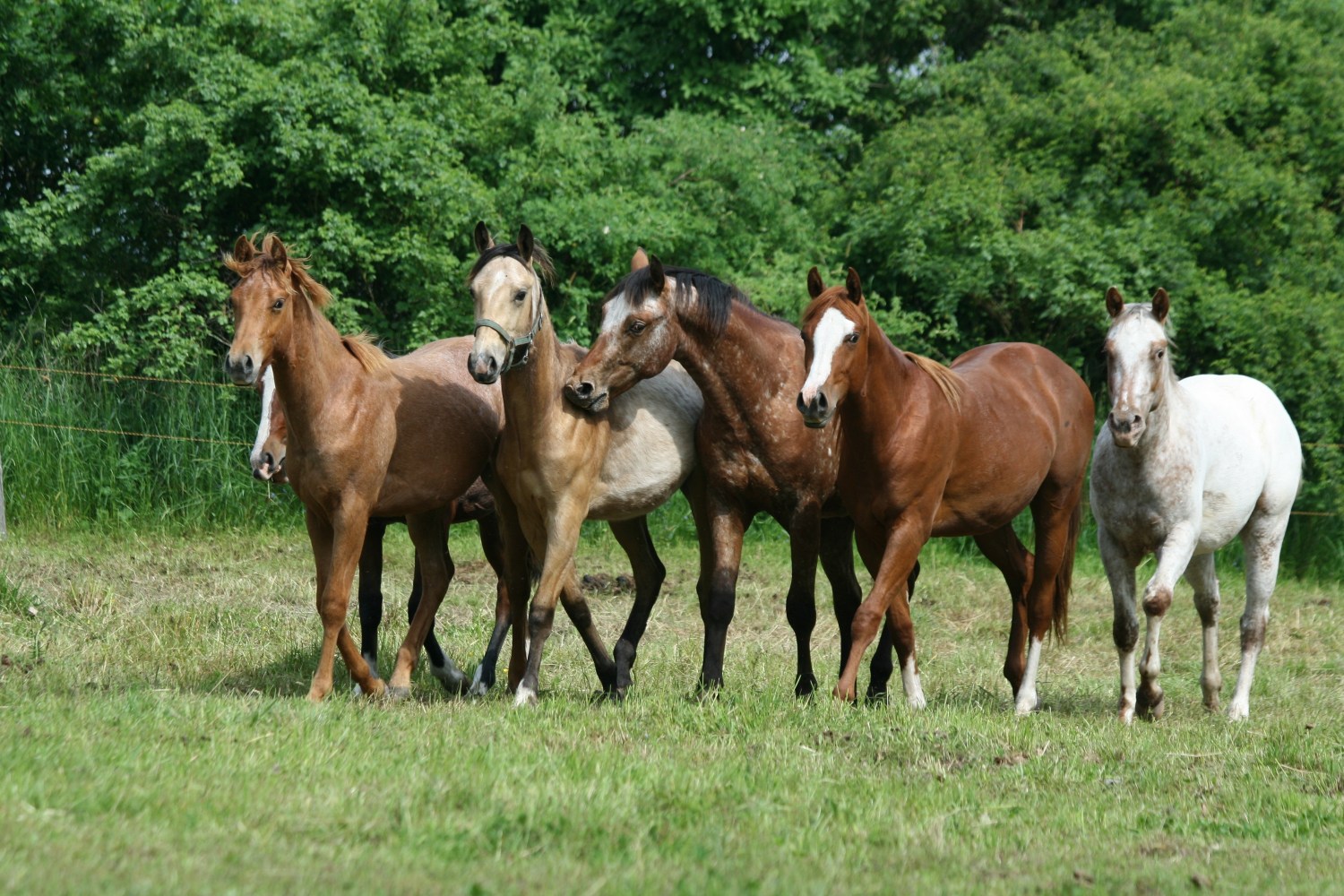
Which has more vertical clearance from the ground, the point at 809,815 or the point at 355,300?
the point at 355,300

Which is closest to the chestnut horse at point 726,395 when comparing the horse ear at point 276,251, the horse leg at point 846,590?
the horse leg at point 846,590

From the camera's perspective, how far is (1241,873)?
14.0 feet

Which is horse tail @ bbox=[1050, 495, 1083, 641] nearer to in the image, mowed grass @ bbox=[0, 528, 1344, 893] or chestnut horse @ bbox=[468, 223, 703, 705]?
mowed grass @ bbox=[0, 528, 1344, 893]

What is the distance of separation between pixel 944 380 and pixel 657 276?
5.23ft

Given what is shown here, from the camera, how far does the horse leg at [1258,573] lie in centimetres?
789

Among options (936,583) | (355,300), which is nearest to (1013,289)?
(936,583)

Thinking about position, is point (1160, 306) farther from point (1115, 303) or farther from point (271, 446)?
point (271, 446)

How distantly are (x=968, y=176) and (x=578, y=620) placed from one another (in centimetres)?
→ 1105

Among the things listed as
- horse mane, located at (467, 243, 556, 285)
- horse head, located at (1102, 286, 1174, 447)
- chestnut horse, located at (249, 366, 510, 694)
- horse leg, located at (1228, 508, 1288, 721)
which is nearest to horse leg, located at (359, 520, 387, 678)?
chestnut horse, located at (249, 366, 510, 694)

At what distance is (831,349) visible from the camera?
20.4 ft

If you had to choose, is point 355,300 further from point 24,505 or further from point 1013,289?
point 1013,289

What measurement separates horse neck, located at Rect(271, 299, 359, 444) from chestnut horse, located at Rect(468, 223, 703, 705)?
77cm

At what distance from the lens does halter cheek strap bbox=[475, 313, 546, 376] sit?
6148 millimetres

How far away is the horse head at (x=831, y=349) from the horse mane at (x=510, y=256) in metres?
1.24
